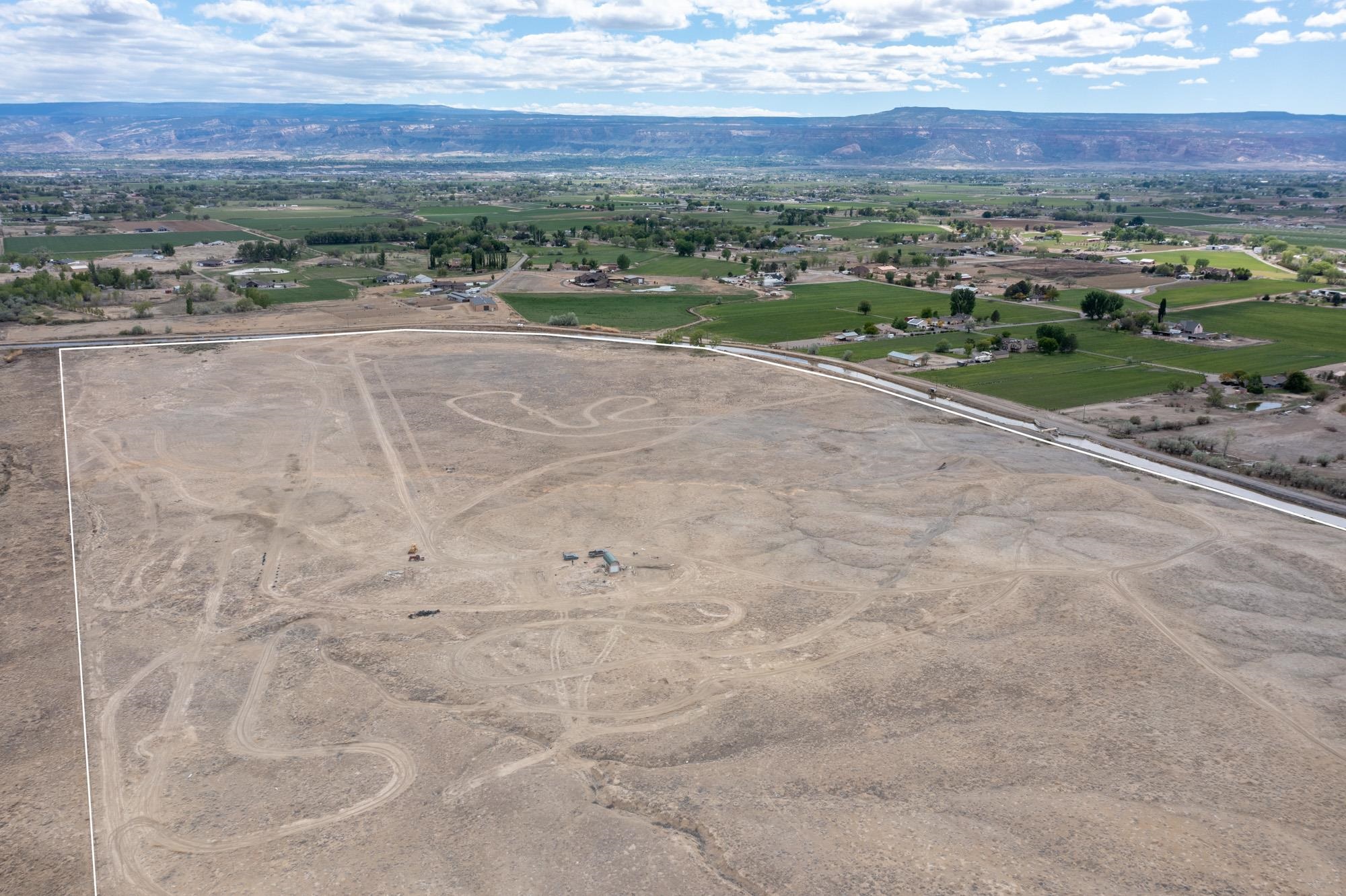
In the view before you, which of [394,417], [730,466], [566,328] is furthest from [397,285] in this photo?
[730,466]

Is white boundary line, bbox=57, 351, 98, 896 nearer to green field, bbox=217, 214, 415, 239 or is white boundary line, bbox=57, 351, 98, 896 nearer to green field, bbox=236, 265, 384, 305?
green field, bbox=236, 265, 384, 305

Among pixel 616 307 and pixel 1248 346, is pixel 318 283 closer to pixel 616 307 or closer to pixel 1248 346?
pixel 616 307

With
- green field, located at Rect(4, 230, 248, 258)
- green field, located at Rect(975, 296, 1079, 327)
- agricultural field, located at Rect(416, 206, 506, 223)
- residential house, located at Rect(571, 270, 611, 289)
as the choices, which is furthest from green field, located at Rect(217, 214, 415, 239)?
green field, located at Rect(975, 296, 1079, 327)

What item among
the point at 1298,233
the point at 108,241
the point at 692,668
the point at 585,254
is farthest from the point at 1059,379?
the point at 108,241

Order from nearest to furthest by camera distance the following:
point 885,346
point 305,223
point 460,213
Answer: point 885,346 < point 305,223 < point 460,213

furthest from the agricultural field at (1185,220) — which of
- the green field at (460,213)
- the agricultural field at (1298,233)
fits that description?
the green field at (460,213)

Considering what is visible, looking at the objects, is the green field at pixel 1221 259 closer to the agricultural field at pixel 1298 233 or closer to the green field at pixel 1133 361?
the agricultural field at pixel 1298 233
